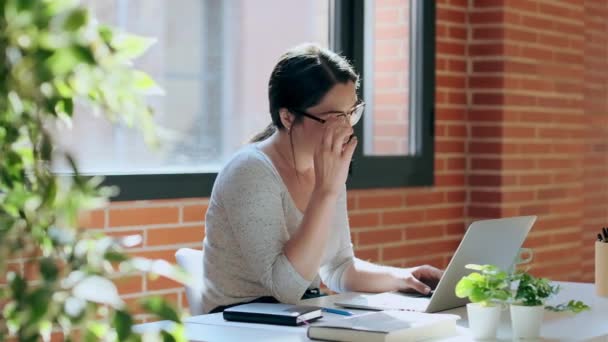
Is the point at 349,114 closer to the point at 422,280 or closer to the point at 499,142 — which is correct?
the point at 422,280

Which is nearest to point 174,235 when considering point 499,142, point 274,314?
point 274,314

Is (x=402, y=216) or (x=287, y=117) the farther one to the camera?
(x=402, y=216)

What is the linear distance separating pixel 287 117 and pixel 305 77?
0.11 metres

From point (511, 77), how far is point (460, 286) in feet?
8.48

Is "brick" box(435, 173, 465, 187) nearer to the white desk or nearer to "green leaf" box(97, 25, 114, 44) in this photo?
the white desk

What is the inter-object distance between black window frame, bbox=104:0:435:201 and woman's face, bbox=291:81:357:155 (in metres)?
0.69

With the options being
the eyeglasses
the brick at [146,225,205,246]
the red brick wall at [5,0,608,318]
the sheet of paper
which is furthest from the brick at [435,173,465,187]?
the sheet of paper

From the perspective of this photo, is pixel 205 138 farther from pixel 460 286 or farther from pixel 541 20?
pixel 541 20

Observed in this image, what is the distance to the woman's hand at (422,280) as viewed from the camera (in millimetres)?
2521

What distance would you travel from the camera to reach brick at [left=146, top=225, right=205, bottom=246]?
315cm

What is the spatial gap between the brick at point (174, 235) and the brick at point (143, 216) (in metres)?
0.03

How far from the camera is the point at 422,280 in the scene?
2613mm

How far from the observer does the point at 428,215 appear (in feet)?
14.1

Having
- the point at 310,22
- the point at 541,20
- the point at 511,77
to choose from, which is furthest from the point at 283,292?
the point at 541,20
